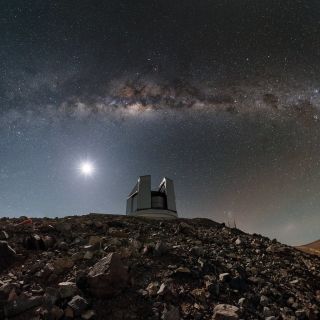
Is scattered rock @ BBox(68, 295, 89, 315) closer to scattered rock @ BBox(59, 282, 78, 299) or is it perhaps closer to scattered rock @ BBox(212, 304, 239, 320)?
scattered rock @ BBox(59, 282, 78, 299)

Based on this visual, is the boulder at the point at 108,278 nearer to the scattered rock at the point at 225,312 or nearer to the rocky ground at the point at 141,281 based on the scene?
the rocky ground at the point at 141,281

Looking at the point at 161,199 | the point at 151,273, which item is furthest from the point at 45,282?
the point at 161,199

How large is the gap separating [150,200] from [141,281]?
1059 inches

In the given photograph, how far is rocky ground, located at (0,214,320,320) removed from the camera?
7.47m

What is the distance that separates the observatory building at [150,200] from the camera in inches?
1377

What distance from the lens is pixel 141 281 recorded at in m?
9.05

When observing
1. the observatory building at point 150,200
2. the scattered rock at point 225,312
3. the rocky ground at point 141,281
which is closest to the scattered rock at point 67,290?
the rocky ground at point 141,281

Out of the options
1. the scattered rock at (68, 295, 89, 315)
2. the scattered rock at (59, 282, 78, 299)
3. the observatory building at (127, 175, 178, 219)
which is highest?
the observatory building at (127, 175, 178, 219)

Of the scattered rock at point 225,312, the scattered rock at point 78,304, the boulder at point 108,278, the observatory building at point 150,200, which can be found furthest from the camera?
the observatory building at point 150,200

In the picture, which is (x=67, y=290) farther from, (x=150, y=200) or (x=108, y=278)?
(x=150, y=200)

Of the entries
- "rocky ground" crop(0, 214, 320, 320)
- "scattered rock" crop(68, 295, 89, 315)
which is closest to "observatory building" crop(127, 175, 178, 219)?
"rocky ground" crop(0, 214, 320, 320)

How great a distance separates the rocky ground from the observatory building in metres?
21.1

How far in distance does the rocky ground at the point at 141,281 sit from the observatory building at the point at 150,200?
21079 mm

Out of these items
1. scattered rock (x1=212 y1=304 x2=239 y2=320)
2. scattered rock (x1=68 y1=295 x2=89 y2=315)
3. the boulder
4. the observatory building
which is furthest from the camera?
the observatory building
